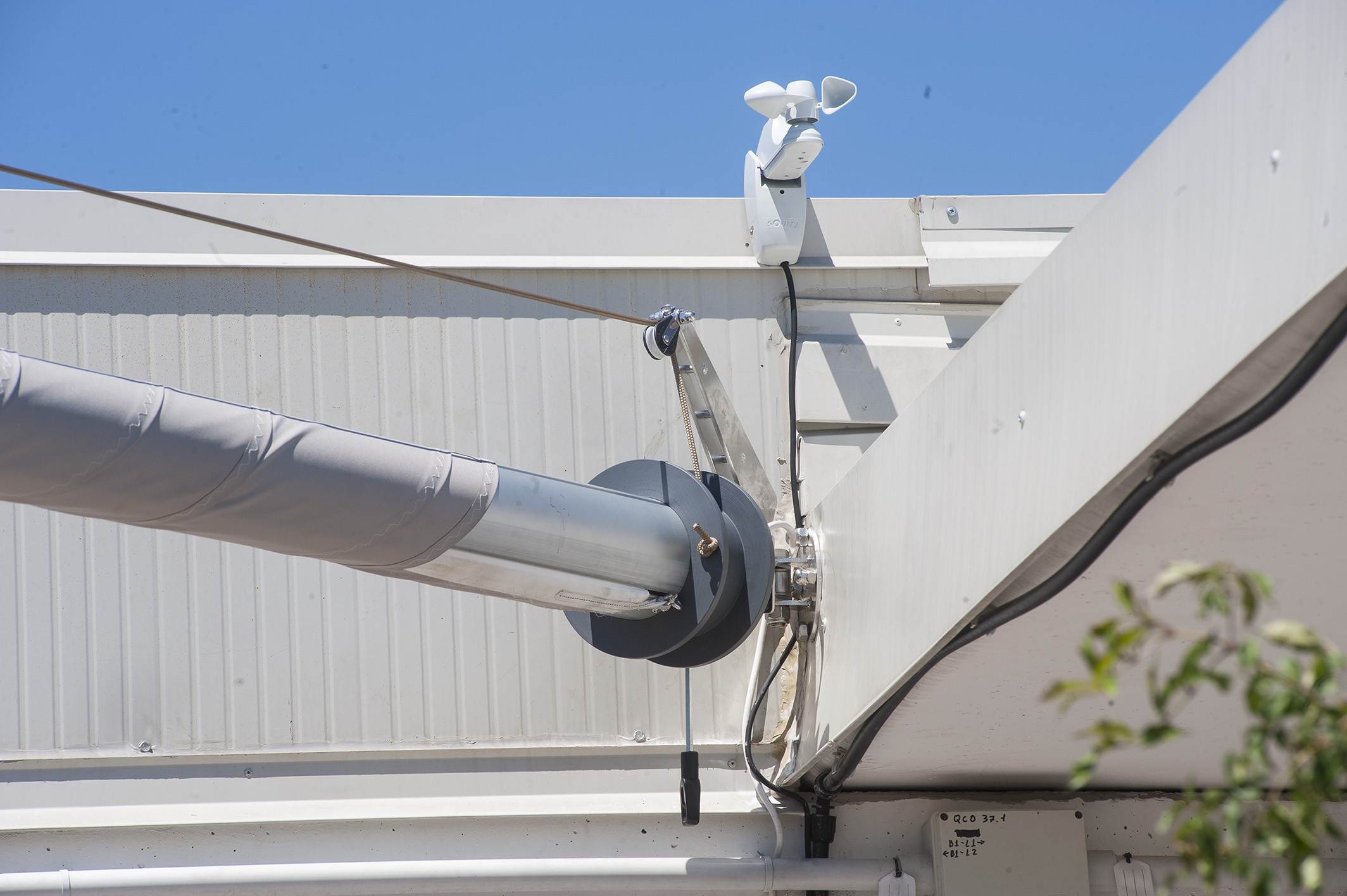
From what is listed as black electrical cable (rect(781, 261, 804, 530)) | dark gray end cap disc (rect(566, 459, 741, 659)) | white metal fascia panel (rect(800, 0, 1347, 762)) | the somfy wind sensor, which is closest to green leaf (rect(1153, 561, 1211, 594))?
white metal fascia panel (rect(800, 0, 1347, 762))

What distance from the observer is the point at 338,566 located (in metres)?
2.41

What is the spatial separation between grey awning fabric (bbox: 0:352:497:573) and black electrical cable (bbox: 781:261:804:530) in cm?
92

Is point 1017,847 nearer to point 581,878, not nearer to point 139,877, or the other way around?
point 581,878

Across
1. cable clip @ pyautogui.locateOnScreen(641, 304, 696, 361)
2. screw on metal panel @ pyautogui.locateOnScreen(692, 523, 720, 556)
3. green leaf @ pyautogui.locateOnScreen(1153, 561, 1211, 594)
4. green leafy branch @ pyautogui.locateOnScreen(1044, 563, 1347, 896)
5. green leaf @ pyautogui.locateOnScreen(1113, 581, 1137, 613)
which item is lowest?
green leafy branch @ pyautogui.locateOnScreen(1044, 563, 1347, 896)

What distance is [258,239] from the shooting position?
8.13 ft

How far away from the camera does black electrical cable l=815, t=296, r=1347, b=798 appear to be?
0.90 metres

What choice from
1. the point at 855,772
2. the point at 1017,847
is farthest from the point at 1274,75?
the point at 1017,847

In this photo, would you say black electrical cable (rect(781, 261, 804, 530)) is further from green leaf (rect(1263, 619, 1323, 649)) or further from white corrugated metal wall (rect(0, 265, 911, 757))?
green leaf (rect(1263, 619, 1323, 649))

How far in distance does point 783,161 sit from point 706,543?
96cm

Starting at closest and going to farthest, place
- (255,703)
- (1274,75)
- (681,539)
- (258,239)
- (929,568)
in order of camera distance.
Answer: (1274,75) → (929,568) → (681,539) → (255,703) → (258,239)

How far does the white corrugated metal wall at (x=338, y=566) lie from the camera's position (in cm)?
230

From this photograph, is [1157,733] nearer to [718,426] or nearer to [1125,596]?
[1125,596]

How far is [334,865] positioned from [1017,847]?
133 centimetres

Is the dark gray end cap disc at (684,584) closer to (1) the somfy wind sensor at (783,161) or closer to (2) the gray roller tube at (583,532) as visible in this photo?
(2) the gray roller tube at (583,532)
